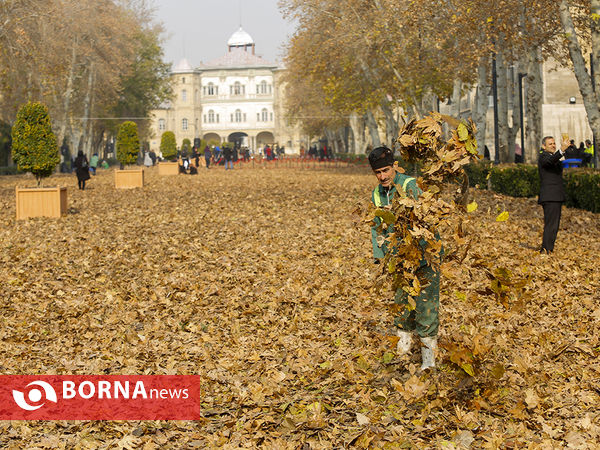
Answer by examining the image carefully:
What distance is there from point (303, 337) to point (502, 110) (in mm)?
22019

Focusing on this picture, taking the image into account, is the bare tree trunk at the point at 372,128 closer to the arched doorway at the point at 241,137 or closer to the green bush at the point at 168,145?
the green bush at the point at 168,145

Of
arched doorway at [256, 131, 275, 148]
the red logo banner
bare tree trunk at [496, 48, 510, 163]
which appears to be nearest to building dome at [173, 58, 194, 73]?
arched doorway at [256, 131, 275, 148]

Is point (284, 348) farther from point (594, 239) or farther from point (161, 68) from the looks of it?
point (161, 68)

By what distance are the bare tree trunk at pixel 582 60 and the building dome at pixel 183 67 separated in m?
117

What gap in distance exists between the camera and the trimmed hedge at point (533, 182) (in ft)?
62.3

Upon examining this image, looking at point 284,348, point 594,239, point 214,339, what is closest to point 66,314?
point 214,339

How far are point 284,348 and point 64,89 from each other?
48.6m

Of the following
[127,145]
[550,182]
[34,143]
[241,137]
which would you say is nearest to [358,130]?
[127,145]

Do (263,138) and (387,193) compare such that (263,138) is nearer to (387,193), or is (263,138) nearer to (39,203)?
(39,203)

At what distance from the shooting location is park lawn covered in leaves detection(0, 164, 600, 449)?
562 cm

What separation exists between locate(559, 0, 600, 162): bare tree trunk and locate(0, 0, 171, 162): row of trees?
1925 cm

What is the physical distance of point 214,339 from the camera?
8.09 m

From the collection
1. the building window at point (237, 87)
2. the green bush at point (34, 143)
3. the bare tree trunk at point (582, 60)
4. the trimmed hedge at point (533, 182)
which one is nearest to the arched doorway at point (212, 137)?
the building window at point (237, 87)

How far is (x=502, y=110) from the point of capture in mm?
28500
